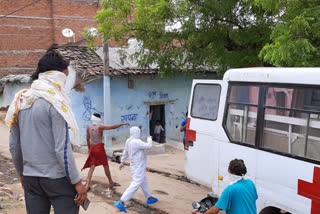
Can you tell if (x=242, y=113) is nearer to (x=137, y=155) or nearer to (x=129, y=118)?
(x=137, y=155)

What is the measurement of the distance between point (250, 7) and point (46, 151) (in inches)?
348

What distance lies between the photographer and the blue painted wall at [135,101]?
1289 cm

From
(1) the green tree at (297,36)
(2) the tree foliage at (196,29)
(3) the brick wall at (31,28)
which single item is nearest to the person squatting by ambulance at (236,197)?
(1) the green tree at (297,36)

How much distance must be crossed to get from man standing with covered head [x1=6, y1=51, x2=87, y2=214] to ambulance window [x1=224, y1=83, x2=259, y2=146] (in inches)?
112

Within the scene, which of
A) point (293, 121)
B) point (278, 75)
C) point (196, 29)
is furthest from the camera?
point (196, 29)

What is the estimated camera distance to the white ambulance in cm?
400

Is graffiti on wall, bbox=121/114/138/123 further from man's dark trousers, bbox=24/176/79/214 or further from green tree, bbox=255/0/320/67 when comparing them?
man's dark trousers, bbox=24/176/79/214

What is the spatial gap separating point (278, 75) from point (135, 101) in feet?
32.8

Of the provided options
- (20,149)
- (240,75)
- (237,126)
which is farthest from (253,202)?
(20,149)

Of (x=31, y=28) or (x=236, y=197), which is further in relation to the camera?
(x=31, y=28)

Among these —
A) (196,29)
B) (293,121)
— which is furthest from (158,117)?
(293,121)

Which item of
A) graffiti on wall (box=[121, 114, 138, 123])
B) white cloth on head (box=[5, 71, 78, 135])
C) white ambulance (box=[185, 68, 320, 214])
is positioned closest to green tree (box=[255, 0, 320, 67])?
white ambulance (box=[185, 68, 320, 214])

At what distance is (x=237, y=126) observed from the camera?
5.13 metres

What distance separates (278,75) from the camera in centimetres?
445
